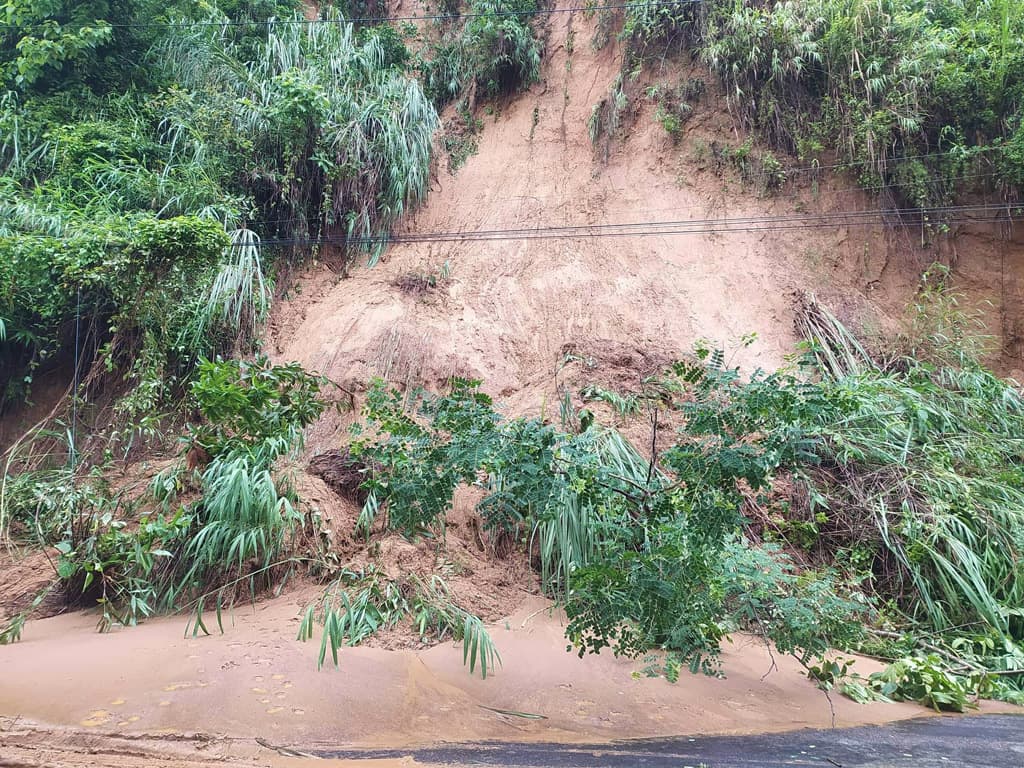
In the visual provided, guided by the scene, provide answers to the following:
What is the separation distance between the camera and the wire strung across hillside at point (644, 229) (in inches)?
349

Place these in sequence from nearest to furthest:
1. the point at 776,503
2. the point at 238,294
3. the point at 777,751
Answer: the point at 777,751 < the point at 776,503 < the point at 238,294

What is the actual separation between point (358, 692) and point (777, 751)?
6.87ft

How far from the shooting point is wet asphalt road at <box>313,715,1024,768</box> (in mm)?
3152

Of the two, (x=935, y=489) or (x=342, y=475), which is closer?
(x=935, y=489)

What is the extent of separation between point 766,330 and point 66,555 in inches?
281

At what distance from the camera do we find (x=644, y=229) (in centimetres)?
921

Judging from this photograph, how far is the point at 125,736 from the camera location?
126 inches

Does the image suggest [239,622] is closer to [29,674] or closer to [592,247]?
[29,674]

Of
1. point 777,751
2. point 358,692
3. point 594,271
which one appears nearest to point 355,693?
point 358,692

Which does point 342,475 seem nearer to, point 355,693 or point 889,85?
point 355,693

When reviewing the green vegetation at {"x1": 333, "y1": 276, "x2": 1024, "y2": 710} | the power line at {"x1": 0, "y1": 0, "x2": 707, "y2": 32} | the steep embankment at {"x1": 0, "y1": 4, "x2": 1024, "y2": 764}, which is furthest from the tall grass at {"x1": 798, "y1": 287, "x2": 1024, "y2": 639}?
the power line at {"x1": 0, "y1": 0, "x2": 707, "y2": 32}

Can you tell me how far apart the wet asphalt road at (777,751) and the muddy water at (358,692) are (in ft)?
0.52

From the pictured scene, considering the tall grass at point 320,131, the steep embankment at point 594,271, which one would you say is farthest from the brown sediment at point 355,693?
the tall grass at point 320,131

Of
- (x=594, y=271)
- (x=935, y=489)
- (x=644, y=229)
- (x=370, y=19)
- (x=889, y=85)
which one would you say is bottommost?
(x=935, y=489)
